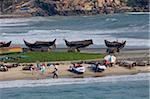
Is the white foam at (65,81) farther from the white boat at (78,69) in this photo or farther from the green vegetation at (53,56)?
the green vegetation at (53,56)

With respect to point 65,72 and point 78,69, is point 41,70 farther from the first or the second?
point 78,69

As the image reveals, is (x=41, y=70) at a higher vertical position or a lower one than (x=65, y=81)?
higher

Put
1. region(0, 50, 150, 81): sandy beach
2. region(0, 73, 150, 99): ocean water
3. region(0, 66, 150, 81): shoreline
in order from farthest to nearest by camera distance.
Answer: region(0, 50, 150, 81): sandy beach → region(0, 66, 150, 81): shoreline → region(0, 73, 150, 99): ocean water

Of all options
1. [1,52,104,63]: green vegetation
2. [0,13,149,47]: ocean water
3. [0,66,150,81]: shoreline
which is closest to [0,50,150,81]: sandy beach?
[0,66,150,81]: shoreline

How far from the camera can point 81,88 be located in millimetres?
44625

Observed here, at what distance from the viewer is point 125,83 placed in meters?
46.4

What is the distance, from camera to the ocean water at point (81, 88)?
137 ft

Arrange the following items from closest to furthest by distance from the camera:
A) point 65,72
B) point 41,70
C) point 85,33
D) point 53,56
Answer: point 41,70
point 65,72
point 53,56
point 85,33

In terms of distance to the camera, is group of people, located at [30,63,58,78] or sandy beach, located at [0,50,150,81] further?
group of people, located at [30,63,58,78]

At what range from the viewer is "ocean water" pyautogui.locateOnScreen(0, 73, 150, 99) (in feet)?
137

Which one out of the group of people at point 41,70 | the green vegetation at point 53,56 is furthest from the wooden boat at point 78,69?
the green vegetation at point 53,56

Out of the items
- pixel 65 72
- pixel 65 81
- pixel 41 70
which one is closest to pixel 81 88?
pixel 65 81

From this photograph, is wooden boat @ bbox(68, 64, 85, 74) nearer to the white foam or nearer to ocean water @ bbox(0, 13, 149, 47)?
the white foam

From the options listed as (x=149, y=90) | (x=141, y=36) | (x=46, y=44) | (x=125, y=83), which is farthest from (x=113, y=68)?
(x=141, y=36)
